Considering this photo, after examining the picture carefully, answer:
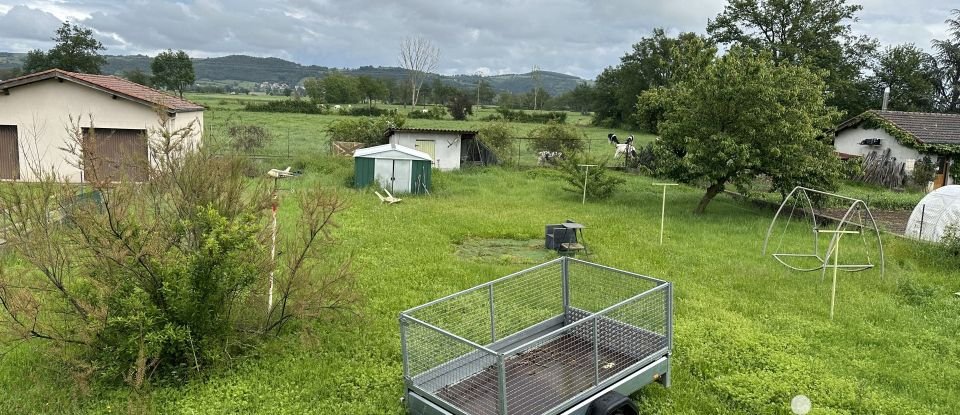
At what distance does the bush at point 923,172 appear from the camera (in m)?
23.1

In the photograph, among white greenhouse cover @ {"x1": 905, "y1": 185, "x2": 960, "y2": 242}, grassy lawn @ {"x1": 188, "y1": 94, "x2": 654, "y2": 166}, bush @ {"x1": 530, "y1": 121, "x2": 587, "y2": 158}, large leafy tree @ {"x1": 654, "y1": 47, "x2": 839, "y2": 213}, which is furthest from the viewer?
bush @ {"x1": 530, "y1": 121, "x2": 587, "y2": 158}

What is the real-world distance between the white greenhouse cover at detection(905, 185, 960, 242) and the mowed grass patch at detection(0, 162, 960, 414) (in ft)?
4.14

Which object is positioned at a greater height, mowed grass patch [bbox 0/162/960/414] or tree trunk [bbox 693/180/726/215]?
tree trunk [bbox 693/180/726/215]

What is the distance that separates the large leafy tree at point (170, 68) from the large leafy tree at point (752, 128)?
55.0m

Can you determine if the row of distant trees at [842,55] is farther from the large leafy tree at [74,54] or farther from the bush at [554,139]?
the large leafy tree at [74,54]

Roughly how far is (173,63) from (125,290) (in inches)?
2387

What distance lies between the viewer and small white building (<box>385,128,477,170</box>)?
2333cm

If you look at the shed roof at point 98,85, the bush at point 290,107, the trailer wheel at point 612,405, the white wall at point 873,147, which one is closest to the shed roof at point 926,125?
the white wall at point 873,147

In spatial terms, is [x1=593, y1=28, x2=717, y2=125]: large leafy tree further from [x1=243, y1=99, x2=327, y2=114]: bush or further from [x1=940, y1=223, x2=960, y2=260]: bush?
[x1=940, y1=223, x2=960, y2=260]: bush

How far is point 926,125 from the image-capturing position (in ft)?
81.5

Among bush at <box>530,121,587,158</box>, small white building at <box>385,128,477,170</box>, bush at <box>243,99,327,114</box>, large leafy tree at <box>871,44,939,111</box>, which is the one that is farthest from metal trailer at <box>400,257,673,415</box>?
bush at <box>243,99,327,114</box>

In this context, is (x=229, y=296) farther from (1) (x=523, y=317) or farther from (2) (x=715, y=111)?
(2) (x=715, y=111)

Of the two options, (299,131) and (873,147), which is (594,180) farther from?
(299,131)

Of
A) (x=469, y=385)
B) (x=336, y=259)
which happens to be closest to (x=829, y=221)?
(x=336, y=259)
